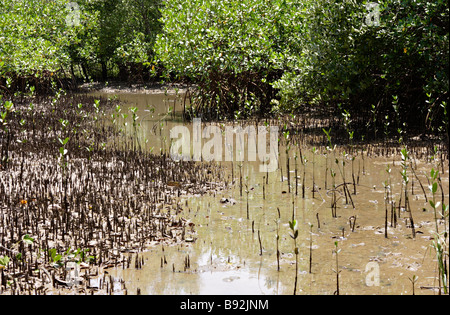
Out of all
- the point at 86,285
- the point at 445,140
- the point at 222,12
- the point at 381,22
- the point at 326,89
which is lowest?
the point at 86,285

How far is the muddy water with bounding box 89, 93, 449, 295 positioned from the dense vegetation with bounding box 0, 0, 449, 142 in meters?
2.90

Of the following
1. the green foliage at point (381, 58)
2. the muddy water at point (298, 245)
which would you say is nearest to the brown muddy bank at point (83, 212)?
the muddy water at point (298, 245)

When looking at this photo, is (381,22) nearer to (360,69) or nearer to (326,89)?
(360,69)

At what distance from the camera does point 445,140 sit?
29.6 ft

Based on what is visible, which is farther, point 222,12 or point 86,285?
point 222,12

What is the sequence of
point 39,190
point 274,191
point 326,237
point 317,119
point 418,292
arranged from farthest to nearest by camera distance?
point 317,119 → point 274,191 → point 39,190 → point 326,237 → point 418,292

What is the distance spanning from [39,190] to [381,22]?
7076 mm

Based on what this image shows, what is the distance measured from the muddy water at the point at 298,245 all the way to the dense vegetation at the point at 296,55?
2899 mm

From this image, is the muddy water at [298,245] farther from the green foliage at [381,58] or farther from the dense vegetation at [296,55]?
the dense vegetation at [296,55]

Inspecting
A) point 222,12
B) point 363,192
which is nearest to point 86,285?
point 363,192

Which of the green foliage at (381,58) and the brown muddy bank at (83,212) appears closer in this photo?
the brown muddy bank at (83,212)

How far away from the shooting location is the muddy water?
4039mm

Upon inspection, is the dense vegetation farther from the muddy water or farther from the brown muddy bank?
the brown muddy bank

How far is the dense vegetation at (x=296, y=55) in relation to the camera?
9266mm
